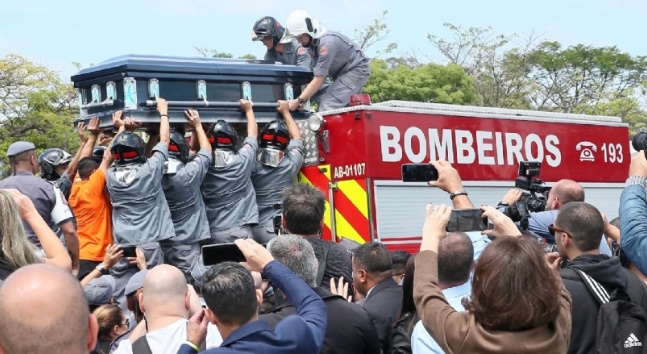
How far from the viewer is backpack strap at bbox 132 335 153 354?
4.24 metres

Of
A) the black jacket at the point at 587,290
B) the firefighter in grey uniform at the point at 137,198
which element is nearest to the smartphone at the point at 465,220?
the black jacket at the point at 587,290

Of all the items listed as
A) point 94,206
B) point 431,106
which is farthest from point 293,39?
point 94,206

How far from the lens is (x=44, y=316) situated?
2441 millimetres

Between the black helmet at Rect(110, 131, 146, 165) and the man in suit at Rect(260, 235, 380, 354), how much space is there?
3729 millimetres

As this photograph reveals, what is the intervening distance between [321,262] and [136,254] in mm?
2698

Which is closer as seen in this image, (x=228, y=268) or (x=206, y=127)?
(x=228, y=268)

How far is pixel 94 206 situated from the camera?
340 inches

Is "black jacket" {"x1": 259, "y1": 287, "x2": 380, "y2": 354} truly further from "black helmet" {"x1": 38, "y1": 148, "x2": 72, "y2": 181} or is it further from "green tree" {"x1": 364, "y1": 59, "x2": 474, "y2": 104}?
"green tree" {"x1": 364, "y1": 59, "x2": 474, "y2": 104}

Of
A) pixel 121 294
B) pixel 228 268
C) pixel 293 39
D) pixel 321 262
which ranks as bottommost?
pixel 121 294

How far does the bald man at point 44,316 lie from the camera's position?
2438 millimetres

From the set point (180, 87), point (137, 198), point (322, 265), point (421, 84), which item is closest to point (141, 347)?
point (322, 265)

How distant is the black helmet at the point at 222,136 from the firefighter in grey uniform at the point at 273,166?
13.1 inches

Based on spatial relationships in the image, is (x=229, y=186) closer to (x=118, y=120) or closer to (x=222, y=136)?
(x=222, y=136)

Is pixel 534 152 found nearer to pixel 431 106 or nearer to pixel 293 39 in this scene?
pixel 431 106
